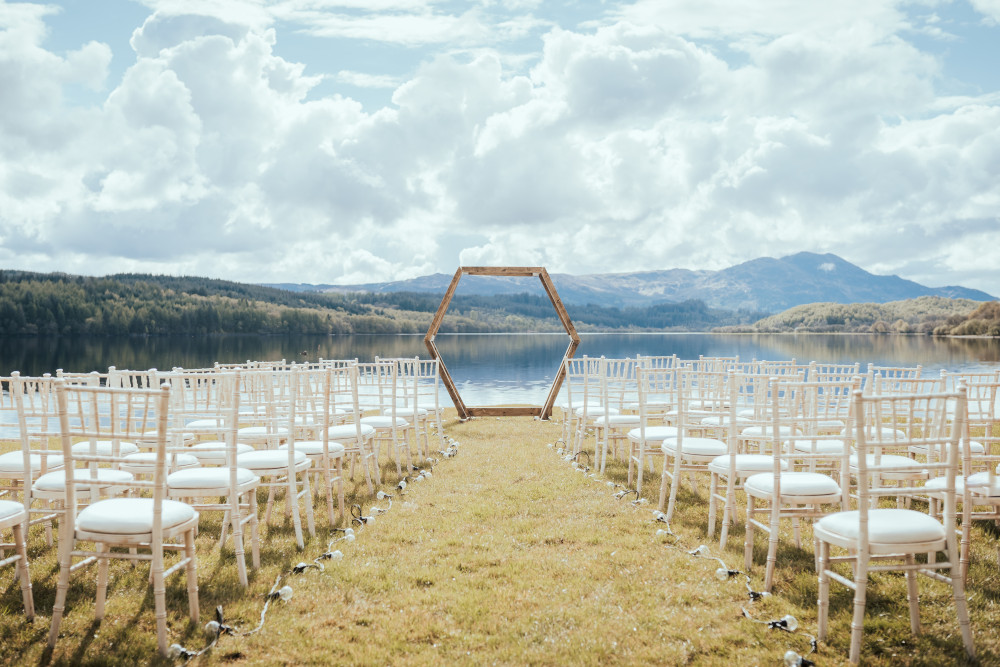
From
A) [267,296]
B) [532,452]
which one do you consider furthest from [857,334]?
[532,452]

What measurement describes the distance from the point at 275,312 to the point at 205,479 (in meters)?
81.9

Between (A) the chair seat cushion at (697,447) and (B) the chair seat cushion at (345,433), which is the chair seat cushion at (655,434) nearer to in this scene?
(A) the chair seat cushion at (697,447)

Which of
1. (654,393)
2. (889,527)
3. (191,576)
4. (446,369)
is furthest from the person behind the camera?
(446,369)

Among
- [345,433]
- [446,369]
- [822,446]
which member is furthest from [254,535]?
[446,369]

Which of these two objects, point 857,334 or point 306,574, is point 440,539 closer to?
point 306,574

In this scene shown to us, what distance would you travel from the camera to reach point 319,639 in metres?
3.25

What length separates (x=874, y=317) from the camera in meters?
104

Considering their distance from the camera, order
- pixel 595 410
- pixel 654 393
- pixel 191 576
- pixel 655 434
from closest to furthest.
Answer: pixel 191 576
pixel 655 434
pixel 654 393
pixel 595 410

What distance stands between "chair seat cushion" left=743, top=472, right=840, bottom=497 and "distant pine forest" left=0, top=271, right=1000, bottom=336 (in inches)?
3089

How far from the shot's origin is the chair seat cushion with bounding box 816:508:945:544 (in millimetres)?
2980

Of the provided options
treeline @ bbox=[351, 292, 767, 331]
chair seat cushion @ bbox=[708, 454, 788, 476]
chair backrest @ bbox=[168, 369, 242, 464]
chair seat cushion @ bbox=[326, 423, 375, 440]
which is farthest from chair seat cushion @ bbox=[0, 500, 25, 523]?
treeline @ bbox=[351, 292, 767, 331]

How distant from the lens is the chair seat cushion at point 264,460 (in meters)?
4.52

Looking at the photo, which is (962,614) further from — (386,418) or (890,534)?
(386,418)

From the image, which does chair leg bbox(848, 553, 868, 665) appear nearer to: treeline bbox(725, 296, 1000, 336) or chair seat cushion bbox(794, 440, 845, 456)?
chair seat cushion bbox(794, 440, 845, 456)
